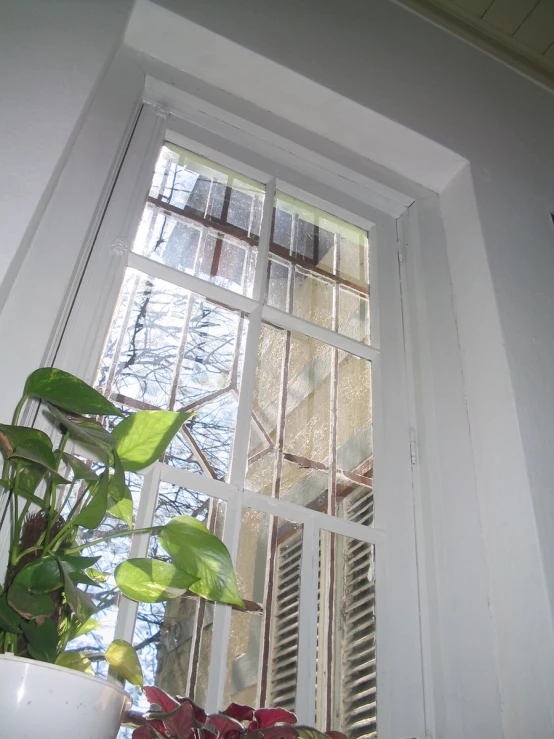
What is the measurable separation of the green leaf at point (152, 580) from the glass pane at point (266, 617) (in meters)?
0.35

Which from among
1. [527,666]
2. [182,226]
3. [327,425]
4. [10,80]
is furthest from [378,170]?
[527,666]

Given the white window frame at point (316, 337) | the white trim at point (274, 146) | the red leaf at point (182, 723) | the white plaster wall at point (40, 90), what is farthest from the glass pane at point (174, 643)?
the white trim at point (274, 146)

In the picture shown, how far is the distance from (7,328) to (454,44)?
6.72 feet

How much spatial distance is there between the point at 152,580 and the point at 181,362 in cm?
62

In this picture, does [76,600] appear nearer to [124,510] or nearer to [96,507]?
[96,507]

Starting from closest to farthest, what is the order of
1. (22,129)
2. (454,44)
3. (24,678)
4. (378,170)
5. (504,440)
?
(24,678) → (22,129) → (504,440) → (378,170) → (454,44)

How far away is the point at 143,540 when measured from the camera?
1.03m

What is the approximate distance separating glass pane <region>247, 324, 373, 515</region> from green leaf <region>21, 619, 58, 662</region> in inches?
23.9

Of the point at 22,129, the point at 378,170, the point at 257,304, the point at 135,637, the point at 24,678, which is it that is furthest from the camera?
the point at 378,170

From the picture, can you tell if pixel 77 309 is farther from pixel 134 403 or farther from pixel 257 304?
pixel 257 304

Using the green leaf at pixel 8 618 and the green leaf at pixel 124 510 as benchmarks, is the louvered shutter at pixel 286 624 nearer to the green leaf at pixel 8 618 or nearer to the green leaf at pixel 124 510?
the green leaf at pixel 124 510

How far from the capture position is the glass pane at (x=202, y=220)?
1446 millimetres

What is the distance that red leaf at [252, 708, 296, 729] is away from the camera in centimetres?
68

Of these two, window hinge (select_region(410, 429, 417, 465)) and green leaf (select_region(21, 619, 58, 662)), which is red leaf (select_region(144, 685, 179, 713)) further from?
window hinge (select_region(410, 429, 417, 465))
